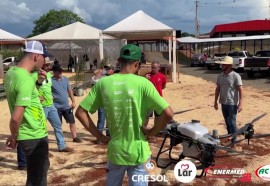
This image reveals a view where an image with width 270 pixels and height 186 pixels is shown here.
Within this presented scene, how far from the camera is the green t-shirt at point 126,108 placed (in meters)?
2.74

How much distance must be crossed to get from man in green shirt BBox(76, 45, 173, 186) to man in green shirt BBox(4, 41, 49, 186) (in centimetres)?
62

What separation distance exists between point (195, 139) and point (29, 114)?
6.73 ft

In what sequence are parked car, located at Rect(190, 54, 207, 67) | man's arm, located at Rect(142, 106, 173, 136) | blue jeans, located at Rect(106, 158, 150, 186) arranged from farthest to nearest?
parked car, located at Rect(190, 54, 207, 67) < blue jeans, located at Rect(106, 158, 150, 186) < man's arm, located at Rect(142, 106, 173, 136)

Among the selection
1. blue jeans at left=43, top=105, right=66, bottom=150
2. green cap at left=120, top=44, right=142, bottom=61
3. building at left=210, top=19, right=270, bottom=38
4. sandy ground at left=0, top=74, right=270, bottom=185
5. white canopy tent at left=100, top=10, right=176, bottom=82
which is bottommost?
sandy ground at left=0, top=74, right=270, bottom=185

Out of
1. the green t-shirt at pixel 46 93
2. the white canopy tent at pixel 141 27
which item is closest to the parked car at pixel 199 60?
the white canopy tent at pixel 141 27

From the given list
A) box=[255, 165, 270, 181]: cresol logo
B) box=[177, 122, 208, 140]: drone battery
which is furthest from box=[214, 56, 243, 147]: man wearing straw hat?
box=[177, 122, 208, 140]: drone battery

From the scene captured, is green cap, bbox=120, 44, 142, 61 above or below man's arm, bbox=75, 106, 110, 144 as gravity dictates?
above

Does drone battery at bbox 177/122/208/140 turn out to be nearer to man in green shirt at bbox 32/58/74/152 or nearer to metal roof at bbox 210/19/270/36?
man in green shirt at bbox 32/58/74/152

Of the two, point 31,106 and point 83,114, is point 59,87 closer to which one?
point 31,106

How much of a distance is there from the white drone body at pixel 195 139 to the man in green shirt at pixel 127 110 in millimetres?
1780

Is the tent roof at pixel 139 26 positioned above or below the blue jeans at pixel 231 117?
above

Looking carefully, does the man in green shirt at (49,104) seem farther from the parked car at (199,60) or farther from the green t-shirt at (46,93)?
the parked car at (199,60)

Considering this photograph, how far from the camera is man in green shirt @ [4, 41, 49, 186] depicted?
321cm

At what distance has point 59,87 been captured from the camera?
22.6 feet
